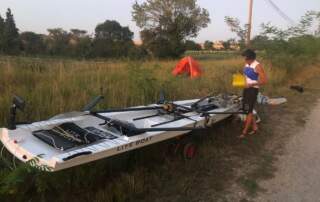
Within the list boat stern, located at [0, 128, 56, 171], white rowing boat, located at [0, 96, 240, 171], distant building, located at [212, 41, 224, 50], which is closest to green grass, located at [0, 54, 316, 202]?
boat stern, located at [0, 128, 56, 171]

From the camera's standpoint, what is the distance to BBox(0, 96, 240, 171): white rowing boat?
4086mm

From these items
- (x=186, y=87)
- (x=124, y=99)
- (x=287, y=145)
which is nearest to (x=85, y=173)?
(x=124, y=99)

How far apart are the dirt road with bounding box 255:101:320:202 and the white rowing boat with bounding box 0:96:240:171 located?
1.46 metres

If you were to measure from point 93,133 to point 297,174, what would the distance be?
10.9 ft

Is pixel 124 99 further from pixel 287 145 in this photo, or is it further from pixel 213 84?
pixel 213 84

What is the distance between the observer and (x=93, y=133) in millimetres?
5176

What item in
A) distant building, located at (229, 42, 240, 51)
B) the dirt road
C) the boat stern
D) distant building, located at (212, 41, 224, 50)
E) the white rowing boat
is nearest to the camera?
the boat stern

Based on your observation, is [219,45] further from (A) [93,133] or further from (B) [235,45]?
(A) [93,133]

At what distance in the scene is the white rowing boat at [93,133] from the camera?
409 centimetres

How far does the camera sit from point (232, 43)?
23.2 m

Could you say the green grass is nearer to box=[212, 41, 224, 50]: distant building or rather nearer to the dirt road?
the dirt road

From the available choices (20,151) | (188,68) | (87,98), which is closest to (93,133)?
(20,151)

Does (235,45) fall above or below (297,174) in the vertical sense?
above

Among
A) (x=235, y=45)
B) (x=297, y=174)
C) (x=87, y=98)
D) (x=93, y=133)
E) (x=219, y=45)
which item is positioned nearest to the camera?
(x=93, y=133)
